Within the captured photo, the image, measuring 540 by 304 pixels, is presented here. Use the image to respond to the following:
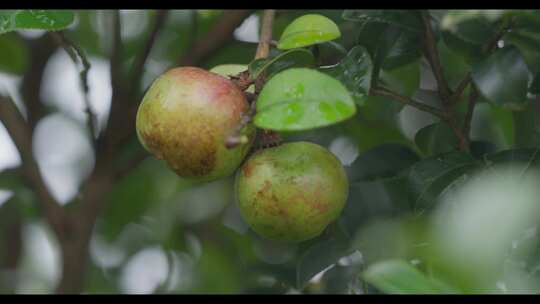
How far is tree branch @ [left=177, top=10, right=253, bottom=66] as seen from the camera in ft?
4.97

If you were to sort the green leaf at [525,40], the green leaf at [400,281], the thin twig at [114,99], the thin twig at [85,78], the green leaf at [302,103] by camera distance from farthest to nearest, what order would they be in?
1. the thin twig at [114,99]
2. the thin twig at [85,78]
3. the green leaf at [525,40]
4. the green leaf at [302,103]
5. the green leaf at [400,281]

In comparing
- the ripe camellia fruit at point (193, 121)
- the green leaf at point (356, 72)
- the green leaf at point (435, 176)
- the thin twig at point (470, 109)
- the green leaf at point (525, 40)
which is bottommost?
the green leaf at point (435, 176)

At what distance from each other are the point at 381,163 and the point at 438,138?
0.27ft

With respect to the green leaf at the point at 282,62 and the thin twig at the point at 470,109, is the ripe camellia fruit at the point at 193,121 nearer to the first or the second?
the green leaf at the point at 282,62

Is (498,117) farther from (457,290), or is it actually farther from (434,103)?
(457,290)

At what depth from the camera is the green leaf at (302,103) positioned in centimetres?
71

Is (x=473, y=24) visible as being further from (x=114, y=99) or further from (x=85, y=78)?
(x=114, y=99)

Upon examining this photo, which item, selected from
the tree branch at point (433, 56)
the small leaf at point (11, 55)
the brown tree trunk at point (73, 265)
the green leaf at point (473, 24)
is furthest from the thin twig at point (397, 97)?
the small leaf at point (11, 55)

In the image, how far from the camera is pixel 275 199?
0.85 meters

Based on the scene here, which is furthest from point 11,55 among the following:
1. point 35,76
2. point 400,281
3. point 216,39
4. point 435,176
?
point 400,281

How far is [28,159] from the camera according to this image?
1.47m

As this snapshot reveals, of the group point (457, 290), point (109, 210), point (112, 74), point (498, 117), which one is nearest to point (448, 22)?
point (457, 290)

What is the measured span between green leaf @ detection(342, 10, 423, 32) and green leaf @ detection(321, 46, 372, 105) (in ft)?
0.11

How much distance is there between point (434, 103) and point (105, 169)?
583 millimetres
